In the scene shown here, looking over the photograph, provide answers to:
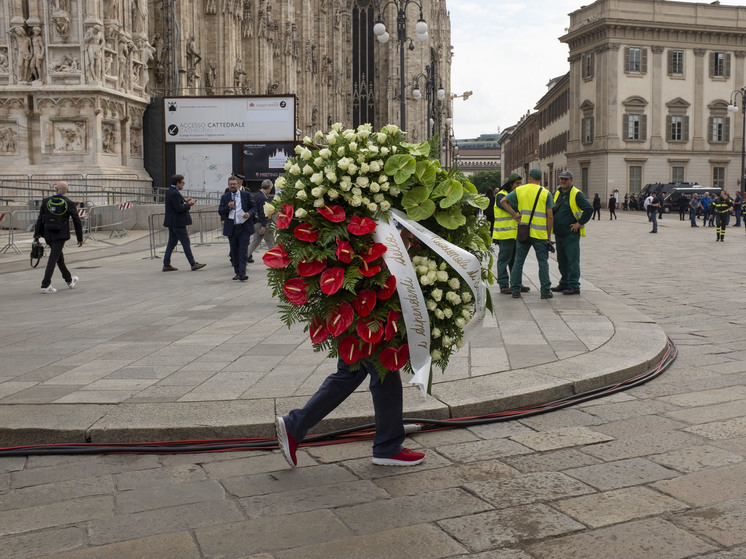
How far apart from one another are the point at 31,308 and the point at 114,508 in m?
6.98

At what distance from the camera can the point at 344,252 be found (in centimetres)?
386

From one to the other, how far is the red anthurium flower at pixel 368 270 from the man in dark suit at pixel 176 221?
35.8 ft

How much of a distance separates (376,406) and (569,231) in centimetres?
727

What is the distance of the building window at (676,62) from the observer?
59750 millimetres

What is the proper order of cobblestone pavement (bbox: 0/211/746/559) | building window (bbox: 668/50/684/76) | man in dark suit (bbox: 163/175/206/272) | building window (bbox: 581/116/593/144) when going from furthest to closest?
building window (bbox: 581/116/593/144), building window (bbox: 668/50/684/76), man in dark suit (bbox: 163/175/206/272), cobblestone pavement (bbox: 0/211/746/559)

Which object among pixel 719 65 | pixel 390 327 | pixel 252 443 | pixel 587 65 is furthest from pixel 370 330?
pixel 719 65

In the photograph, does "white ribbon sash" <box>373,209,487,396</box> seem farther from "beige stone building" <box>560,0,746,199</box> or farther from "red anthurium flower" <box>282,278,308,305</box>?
"beige stone building" <box>560,0,746,199</box>

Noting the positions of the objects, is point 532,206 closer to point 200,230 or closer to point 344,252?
point 344,252

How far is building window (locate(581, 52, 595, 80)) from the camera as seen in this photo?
60.5m

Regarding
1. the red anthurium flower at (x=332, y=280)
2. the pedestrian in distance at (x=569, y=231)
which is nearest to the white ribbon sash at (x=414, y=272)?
the red anthurium flower at (x=332, y=280)

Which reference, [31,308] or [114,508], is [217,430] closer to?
[114,508]

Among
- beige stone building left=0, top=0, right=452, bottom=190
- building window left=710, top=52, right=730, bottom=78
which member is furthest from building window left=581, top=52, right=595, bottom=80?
beige stone building left=0, top=0, right=452, bottom=190

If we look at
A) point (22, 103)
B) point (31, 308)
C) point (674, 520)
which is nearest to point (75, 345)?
point (31, 308)

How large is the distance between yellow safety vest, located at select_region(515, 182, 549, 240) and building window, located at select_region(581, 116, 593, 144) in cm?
5292
